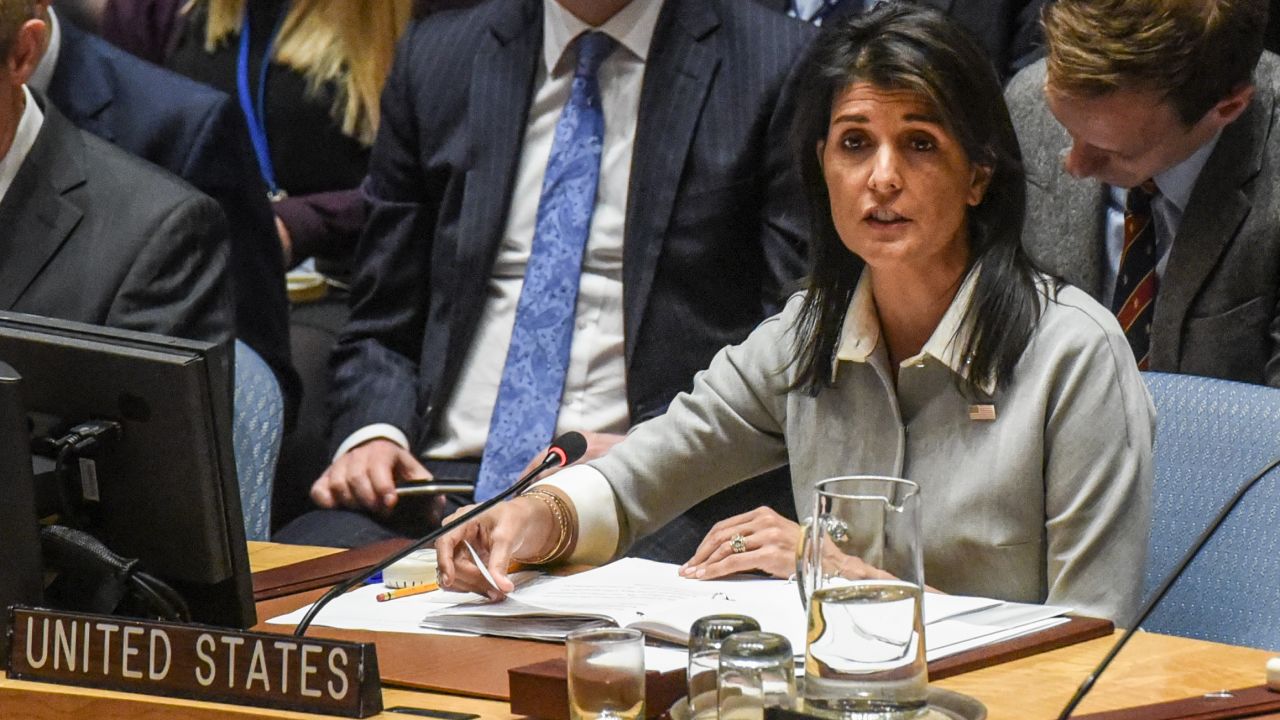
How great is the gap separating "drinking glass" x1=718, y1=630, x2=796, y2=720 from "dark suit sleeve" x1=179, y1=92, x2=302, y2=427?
80.6 inches

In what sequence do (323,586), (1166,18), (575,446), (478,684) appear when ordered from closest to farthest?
(478,684) → (575,446) → (323,586) → (1166,18)

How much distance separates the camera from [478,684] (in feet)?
5.41

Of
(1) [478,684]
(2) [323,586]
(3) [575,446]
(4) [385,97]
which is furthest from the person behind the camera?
(4) [385,97]

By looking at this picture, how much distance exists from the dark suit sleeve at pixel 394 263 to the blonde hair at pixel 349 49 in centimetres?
66

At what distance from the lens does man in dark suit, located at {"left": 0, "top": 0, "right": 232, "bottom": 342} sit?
2834mm

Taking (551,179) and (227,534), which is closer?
(227,534)

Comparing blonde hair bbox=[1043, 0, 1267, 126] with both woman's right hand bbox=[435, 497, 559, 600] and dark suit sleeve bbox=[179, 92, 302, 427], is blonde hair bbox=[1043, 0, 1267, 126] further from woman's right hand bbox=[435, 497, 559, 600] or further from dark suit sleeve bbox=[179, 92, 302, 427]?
dark suit sleeve bbox=[179, 92, 302, 427]

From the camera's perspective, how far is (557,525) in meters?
2.14

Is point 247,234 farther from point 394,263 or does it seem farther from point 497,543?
point 497,543

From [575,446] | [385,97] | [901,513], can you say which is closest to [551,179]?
[385,97]

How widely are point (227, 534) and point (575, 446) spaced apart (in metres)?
0.38

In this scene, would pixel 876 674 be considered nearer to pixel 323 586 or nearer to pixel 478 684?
pixel 478 684

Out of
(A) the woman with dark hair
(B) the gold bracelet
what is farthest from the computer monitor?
Result: (B) the gold bracelet

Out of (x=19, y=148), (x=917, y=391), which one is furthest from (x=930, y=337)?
(x=19, y=148)
